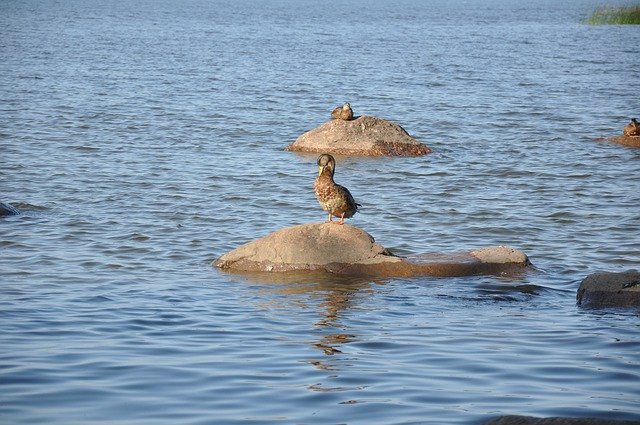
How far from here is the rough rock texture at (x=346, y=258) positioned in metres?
12.5

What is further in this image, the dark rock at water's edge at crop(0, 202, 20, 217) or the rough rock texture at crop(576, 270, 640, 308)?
the dark rock at water's edge at crop(0, 202, 20, 217)

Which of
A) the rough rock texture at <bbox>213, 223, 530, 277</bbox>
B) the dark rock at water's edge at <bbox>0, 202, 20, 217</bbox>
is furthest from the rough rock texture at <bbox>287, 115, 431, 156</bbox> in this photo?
the rough rock texture at <bbox>213, 223, 530, 277</bbox>

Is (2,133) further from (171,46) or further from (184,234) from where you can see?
(171,46)

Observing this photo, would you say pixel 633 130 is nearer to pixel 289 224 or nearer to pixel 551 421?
pixel 289 224

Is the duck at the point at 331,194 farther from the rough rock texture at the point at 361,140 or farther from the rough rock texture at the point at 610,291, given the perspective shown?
the rough rock texture at the point at 361,140

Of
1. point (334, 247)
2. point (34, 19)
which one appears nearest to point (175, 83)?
point (334, 247)

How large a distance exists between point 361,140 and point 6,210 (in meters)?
8.20

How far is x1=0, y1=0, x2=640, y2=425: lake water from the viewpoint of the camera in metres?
8.41

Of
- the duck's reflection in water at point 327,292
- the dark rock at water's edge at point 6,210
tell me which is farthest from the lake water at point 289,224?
the dark rock at water's edge at point 6,210

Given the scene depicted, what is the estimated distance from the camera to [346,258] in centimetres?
1264

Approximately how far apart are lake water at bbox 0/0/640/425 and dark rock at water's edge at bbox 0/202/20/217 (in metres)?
0.18

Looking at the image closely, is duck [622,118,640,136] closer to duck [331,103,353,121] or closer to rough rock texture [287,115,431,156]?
rough rock texture [287,115,431,156]

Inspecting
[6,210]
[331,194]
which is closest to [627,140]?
[331,194]

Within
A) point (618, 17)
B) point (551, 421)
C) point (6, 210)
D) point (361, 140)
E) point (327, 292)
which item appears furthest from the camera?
point (618, 17)
